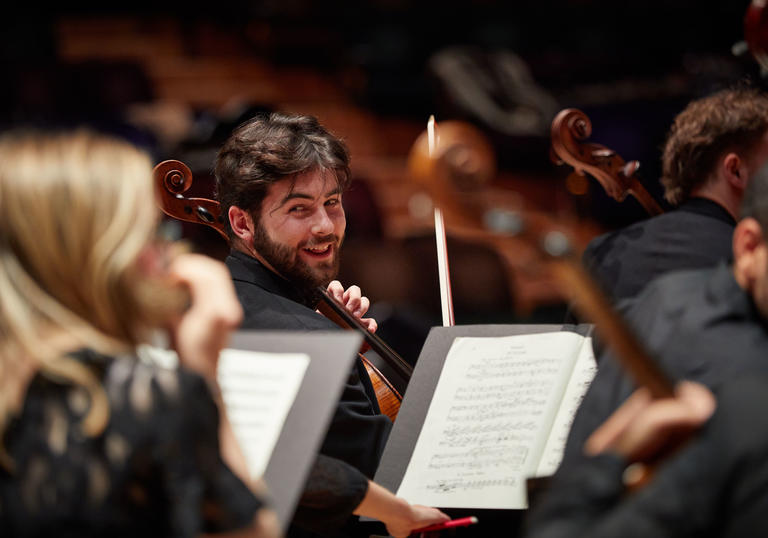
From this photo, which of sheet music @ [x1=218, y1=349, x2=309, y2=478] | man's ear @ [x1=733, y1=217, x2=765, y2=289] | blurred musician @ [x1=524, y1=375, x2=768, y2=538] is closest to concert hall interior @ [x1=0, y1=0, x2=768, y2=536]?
sheet music @ [x1=218, y1=349, x2=309, y2=478]

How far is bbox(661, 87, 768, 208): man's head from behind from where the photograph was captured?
9.44 ft

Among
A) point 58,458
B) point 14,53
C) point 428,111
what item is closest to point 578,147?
point 58,458

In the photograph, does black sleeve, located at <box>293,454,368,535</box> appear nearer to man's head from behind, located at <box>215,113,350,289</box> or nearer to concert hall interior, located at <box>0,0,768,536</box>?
man's head from behind, located at <box>215,113,350,289</box>

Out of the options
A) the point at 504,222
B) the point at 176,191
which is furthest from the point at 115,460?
the point at 176,191

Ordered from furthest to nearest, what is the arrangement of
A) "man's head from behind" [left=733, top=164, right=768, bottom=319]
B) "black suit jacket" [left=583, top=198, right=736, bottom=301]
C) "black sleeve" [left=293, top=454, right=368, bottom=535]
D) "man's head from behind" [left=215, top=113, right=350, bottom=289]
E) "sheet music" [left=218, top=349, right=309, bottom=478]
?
1. "man's head from behind" [left=215, top=113, right=350, bottom=289]
2. "black suit jacket" [left=583, top=198, right=736, bottom=301]
3. "black sleeve" [left=293, top=454, right=368, bottom=535]
4. "sheet music" [left=218, top=349, right=309, bottom=478]
5. "man's head from behind" [left=733, top=164, right=768, bottom=319]

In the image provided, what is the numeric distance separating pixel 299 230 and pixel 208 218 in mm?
267

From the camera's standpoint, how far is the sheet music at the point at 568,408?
2182 millimetres

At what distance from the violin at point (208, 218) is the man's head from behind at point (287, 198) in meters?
0.08

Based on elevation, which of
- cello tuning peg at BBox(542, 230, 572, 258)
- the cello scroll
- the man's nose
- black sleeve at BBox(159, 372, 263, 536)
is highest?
cello tuning peg at BBox(542, 230, 572, 258)

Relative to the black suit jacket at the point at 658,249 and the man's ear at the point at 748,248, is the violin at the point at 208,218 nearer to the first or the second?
the black suit jacket at the point at 658,249

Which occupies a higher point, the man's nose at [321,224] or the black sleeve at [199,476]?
the black sleeve at [199,476]

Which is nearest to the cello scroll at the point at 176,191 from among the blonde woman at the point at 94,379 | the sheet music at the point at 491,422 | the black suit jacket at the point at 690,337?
the sheet music at the point at 491,422

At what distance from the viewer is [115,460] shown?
4.42 ft

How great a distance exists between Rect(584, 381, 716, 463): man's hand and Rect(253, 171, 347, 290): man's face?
152cm
